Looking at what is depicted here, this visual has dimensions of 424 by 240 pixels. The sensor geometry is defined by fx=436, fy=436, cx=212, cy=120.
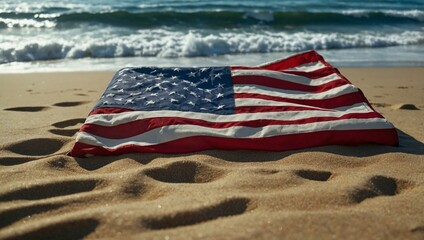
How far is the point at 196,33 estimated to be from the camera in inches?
375

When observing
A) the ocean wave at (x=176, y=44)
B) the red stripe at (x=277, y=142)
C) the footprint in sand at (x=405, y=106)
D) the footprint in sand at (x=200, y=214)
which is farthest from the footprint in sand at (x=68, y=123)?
the ocean wave at (x=176, y=44)

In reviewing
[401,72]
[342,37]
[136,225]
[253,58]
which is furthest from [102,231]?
[342,37]

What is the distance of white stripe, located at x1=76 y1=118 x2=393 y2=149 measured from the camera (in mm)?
2590

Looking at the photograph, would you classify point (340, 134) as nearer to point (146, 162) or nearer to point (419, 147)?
point (419, 147)

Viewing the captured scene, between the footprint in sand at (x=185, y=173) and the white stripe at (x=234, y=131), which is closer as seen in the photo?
the footprint in sand at (x=185, y=173)

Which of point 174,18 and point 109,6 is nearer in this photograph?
point 174,18

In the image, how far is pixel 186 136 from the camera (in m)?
2.59

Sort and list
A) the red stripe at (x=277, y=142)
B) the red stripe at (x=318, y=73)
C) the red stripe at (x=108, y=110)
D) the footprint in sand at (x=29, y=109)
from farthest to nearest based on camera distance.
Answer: the footprint in sand at (x=29, y=109)
the red stripe at (x=318, y=73)
the red stripe at (x=108, y=110)
the red stripe at (x=277, y=142)

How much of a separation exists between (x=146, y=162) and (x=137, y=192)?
42 cm

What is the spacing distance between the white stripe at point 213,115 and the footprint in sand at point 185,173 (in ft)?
1.70

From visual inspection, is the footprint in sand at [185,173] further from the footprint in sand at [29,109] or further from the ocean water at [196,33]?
the ocean water at [196,33]

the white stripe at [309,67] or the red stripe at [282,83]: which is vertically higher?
the white stripe at [309,67]

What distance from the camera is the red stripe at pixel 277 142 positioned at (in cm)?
254

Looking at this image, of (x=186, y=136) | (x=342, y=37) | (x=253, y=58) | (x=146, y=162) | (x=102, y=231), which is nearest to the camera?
(x=102, y=231)
